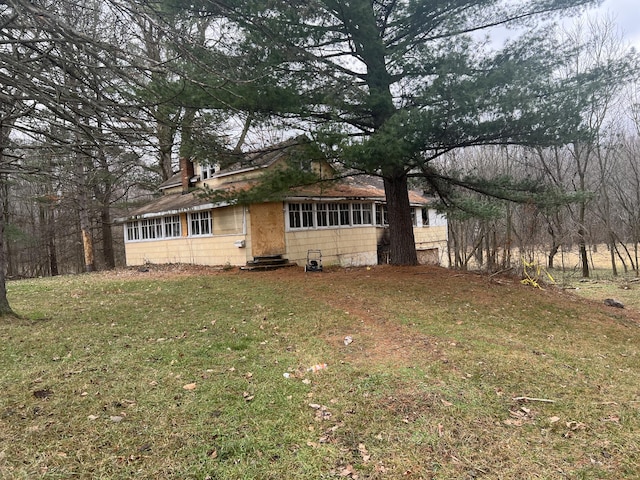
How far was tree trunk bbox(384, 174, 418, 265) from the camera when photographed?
10.5 m

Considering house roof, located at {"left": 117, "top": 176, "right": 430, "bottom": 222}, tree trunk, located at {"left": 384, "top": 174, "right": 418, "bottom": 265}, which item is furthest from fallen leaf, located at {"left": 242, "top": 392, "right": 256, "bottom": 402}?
house roof, located at {"left": 117, "top": 176, "right": 430, "bottom": 222}

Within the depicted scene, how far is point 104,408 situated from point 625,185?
25.8 metres

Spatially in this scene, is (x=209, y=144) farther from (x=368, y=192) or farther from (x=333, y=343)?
(x=368, y=192)

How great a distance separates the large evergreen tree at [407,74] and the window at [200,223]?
694cm

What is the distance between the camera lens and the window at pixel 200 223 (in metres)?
14.6

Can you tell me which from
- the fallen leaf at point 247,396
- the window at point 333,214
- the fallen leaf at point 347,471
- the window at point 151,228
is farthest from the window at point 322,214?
the fallen leaf at point 347,471

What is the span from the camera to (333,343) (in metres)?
5.05

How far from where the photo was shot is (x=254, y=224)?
13109 mm

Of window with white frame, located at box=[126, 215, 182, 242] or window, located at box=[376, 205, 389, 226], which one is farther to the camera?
window, located at box=[376, 205, 389, 226]

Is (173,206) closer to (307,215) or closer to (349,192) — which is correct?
(307,215)

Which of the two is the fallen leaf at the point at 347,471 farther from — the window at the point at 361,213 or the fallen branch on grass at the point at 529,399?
the window at the point at 361,213

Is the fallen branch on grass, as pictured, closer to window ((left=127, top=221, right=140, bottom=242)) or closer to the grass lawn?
the grass lawn

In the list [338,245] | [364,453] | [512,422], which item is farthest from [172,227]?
[512,422]

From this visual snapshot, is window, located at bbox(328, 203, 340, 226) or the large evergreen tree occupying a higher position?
the large evergreen tree
